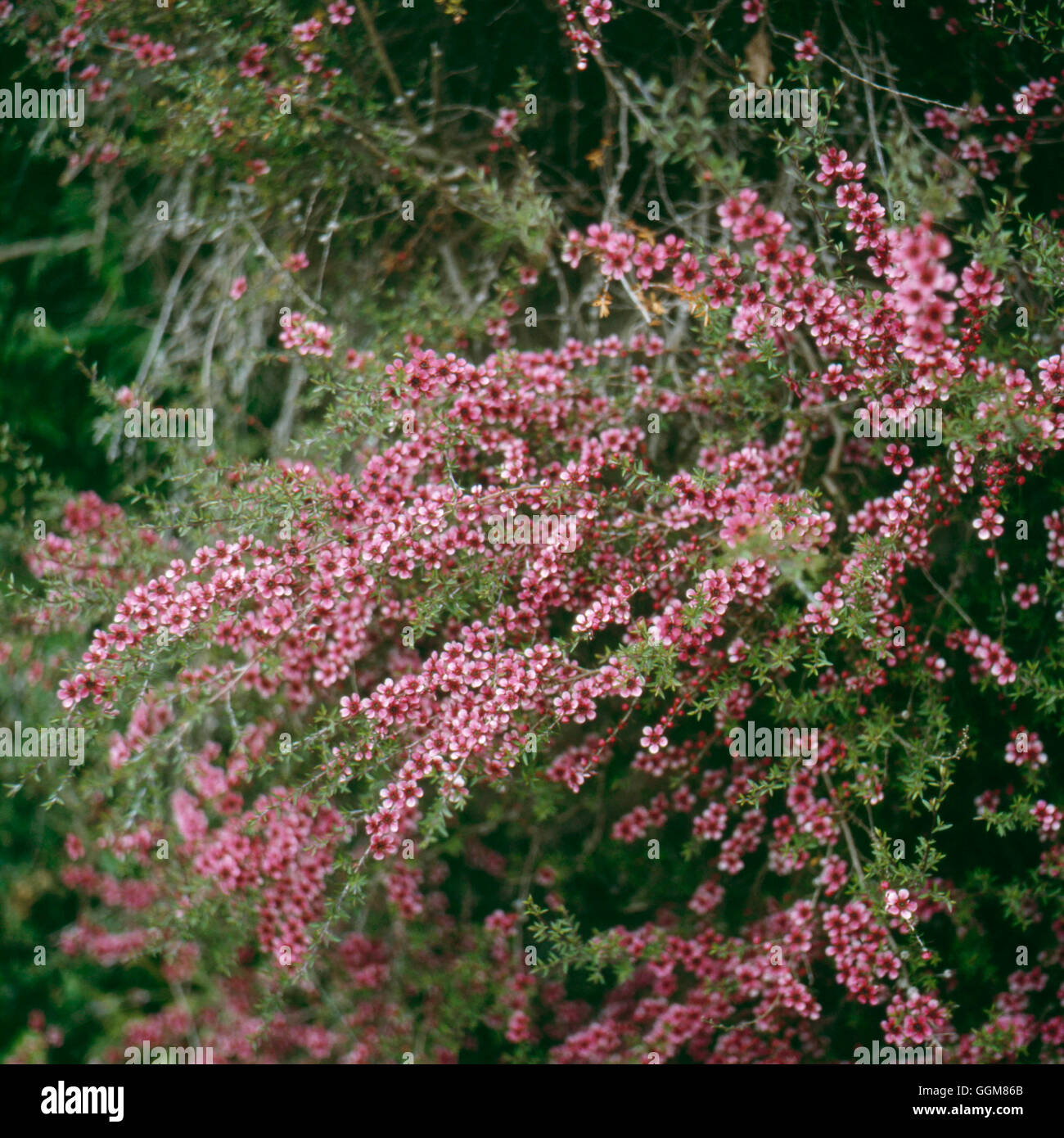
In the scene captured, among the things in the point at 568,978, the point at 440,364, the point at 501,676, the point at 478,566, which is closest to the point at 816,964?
the point at 568,978

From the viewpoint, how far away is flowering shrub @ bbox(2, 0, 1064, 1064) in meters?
1.84

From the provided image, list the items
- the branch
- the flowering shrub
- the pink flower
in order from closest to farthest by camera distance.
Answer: the flowering shrub < the pink flower < the branch

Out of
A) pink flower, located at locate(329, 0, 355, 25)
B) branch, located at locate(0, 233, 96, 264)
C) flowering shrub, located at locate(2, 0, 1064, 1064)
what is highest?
pink flower, located at locate(329, 0, 355, 25)

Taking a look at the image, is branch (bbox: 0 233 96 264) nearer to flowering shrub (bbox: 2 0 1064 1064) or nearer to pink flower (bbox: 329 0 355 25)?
flowering shrub (bbox: 2 0 1064 1064)

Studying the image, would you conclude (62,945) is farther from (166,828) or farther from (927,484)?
(927,484)

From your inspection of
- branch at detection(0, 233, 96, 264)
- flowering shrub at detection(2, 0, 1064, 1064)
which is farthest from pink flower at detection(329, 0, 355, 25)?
branch at detection(0, 233, 96, 264)

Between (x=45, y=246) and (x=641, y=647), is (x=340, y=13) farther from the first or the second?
(x=641, y=647)

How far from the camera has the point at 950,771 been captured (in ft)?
6.13

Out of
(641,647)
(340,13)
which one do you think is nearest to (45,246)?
(340,13)

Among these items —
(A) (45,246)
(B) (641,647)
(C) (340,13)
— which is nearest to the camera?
(B) (641,647)

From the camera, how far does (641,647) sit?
177 cm

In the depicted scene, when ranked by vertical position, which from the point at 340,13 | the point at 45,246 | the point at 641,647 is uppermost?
the point at 340,13

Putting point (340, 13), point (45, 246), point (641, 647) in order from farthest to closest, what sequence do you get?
1. point (45, 246)
2. point (340, 13)
3. point (641, 647)

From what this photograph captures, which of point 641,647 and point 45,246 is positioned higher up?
point 45,246
